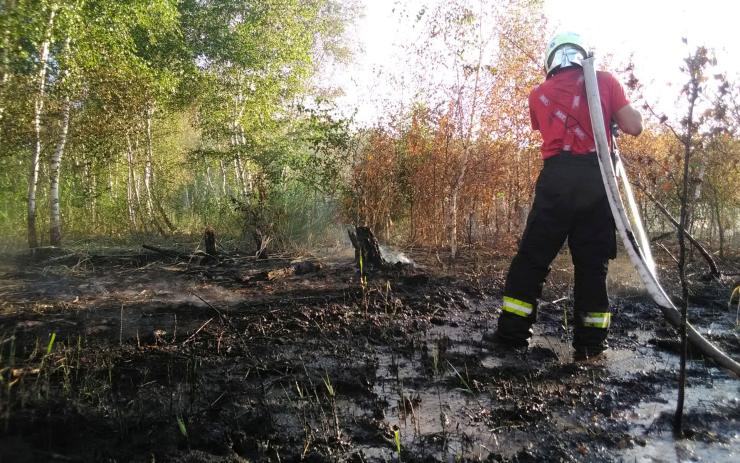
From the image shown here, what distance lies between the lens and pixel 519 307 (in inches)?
114

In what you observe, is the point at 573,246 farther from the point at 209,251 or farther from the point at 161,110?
the point at 161,110

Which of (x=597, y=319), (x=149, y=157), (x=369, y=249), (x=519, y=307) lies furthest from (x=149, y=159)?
(x=597, y=319)

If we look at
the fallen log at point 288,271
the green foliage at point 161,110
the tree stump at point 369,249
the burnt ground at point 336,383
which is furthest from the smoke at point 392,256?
the green foliage at point 161,110

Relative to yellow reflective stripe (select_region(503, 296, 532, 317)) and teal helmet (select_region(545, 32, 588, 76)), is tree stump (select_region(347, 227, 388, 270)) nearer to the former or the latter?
yellow reflective stripe (select_region(503, 296, 532, 317))

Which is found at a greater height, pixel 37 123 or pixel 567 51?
pixel 37 123

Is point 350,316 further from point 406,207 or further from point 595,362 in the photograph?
point 406,207

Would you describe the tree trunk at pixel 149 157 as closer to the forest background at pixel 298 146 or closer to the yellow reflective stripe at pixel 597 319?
the forest background at pixel 298 146

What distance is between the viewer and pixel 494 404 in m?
2.09

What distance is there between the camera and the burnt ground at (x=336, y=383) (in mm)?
1673

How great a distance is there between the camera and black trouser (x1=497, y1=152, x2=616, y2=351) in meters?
2.81

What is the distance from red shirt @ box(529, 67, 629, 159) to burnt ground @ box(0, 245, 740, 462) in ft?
4.63

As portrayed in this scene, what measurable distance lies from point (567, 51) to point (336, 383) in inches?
108

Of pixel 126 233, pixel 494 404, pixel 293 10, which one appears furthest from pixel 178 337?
pixel 293 10

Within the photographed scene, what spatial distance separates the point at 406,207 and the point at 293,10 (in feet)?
27.3
